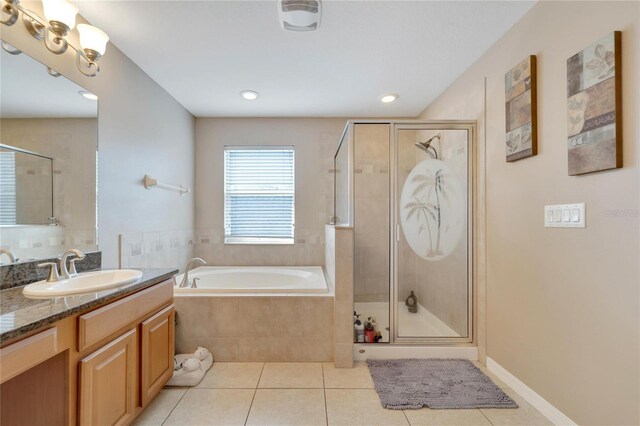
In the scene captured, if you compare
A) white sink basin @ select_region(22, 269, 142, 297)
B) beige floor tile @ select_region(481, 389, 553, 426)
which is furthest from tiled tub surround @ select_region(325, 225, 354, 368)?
white sink basin @ select_region(22, 269, 142, 297)

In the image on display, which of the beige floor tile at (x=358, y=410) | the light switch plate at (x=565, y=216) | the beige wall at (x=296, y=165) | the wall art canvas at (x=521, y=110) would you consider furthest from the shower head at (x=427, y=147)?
the beige floor tile at (x=358, y=410)

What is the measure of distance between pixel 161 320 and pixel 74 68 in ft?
5.36

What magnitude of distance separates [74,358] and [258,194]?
8.58ft

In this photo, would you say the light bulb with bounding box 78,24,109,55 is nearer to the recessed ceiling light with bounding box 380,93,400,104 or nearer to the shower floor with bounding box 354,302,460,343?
the recessed ceiling light with bounding box 380,93,400,104

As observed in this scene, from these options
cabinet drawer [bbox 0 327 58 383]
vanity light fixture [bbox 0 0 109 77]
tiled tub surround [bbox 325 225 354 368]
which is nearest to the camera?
cabinet drawer [bbox 0 327 58 383]

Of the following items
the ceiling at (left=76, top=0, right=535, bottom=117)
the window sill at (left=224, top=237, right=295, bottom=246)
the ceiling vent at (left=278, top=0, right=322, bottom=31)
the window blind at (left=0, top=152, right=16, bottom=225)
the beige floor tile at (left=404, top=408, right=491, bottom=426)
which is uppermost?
the ceiling at (left=76, top=0, right=535, bottom=117)

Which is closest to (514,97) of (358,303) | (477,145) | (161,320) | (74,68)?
(477,145)

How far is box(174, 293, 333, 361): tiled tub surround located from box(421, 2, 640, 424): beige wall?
1.27m

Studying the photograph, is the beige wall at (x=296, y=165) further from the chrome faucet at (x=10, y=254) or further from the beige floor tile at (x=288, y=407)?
the chrome faucet at (x=10, y=254)

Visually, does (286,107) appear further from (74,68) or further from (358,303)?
(358,303)

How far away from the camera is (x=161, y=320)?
1724 millimetres

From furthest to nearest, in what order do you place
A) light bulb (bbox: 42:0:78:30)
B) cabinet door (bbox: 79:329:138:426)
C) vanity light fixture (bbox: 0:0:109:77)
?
light bulb (bbox: 42:0:78:30) < vanity light fixture (bbox: 0:0:109:77) < cabinet door (bbox: 79:329:138:426)

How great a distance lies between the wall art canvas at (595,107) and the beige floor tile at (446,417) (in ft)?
4.63

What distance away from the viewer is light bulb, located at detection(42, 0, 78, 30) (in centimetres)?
148
